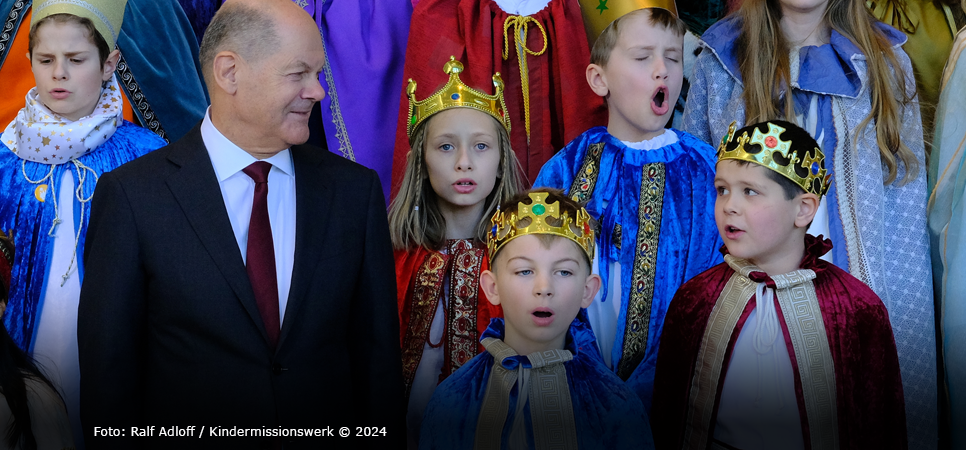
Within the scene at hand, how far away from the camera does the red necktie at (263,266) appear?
2.37m

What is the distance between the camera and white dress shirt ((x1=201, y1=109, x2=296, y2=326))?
2412 millimetres

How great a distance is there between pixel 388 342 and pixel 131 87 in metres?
1.68

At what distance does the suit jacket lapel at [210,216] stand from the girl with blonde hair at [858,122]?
1843 millimetres

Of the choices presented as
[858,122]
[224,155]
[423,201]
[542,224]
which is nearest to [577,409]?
[542,224]

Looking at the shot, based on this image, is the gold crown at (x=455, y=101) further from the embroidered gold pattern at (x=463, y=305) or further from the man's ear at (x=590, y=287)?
the man's ear at (x=590, y=287)

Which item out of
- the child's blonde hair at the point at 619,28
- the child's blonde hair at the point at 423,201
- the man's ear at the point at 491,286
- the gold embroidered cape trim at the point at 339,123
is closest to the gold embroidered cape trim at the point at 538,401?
the man's ear at the point at 491,286

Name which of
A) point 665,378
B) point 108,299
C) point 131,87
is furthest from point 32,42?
point 665,378

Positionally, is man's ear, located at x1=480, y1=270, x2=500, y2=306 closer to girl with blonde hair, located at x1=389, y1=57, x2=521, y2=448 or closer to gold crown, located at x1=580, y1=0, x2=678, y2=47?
girl with blonde hair, located at x1=389, y1=57, x2=521, y2=448

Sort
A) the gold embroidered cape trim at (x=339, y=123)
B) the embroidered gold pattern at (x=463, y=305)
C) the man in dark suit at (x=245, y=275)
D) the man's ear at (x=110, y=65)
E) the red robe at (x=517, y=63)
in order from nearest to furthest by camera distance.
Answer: the man in dark suit at (x=245, y=275) → the embroidered gold pattern at (x=463, y=305) → the man's ear at (x=110, y=65) → the red robe at (x=517, y=63) → the gold embroidered cape trim at (x=339, y=123)

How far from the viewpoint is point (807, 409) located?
257 centimetres

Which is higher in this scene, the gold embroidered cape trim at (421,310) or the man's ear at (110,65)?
the man's ear at (110,65)

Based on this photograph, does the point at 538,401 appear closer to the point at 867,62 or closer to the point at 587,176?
the point at 587,176

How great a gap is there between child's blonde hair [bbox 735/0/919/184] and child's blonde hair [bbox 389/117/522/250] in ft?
A: 2.84

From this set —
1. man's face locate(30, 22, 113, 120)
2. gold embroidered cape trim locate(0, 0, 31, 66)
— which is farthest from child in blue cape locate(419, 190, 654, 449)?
gold embroidered cape trim locate(0, 0, 31, 66)
